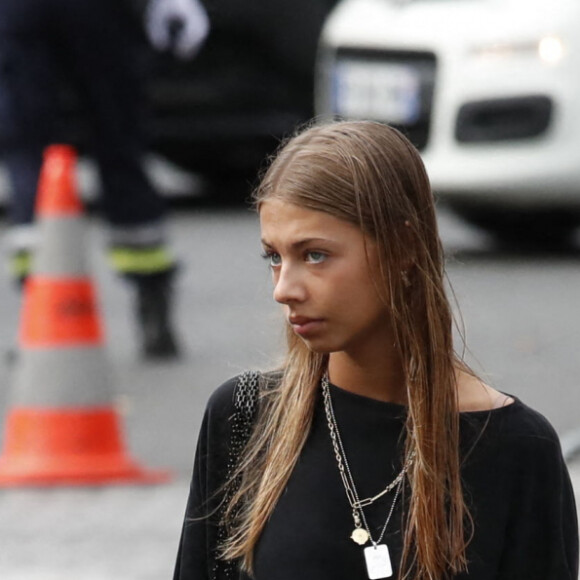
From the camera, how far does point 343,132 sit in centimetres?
224

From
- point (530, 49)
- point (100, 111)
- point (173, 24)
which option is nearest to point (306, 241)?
point (100, 111)

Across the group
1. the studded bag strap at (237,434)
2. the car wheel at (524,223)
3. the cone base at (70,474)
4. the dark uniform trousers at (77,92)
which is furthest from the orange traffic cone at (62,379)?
the car wheel at (524,223)

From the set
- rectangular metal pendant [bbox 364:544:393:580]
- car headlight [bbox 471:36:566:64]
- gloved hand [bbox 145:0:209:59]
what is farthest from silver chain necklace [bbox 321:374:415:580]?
car headlight [bbox 471:36:566:64]

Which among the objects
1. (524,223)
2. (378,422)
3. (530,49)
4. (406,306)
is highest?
(406,306)

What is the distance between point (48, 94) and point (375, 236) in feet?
14.4

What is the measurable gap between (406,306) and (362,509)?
236mm

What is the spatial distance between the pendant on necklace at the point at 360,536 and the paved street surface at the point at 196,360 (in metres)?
0.40

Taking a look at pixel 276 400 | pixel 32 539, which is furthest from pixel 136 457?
pixel 276 400

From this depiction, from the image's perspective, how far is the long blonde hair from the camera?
2174 millimetres

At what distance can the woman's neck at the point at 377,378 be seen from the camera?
2.25 metres

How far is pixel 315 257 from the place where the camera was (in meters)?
2.17

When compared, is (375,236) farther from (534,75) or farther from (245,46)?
Result: (245,46)

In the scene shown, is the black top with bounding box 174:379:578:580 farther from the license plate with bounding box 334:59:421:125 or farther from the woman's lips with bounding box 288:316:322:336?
the license plate with bounding box 334:59:421:125

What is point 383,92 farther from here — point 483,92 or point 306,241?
point 306,241
